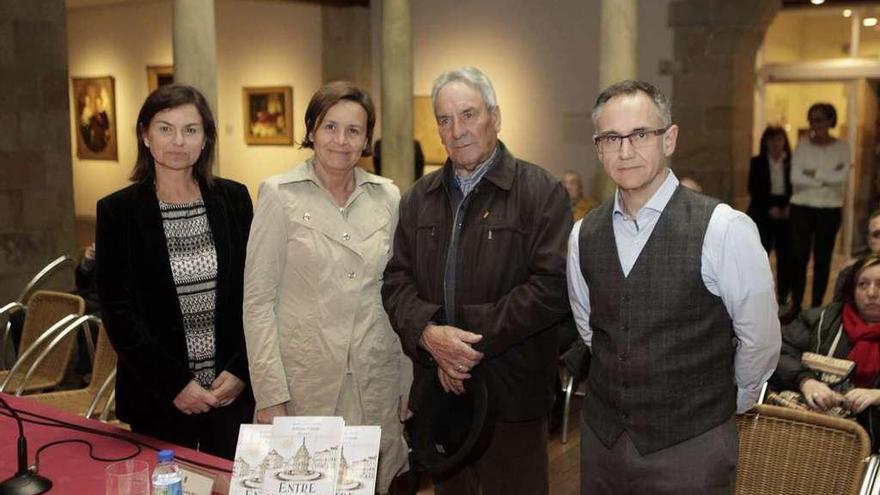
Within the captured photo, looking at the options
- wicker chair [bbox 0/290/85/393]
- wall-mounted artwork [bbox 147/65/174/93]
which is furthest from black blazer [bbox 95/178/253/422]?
wall-mounted artwork [bbox 147/65/174/93]

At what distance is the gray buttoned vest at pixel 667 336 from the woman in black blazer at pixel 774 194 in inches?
263

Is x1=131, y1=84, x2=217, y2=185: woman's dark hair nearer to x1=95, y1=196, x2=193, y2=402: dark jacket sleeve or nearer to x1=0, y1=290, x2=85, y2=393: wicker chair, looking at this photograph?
x1=95, y1=196, x2=193, y2=402: dark jacket sleeve

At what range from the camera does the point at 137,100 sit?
13094 mm

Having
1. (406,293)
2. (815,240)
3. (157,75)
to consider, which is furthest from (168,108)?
(157,75)

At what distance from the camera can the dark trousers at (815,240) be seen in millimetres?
8125

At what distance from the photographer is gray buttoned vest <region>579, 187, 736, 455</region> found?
2229mm

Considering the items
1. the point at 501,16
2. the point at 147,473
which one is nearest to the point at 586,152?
the point at 501,16

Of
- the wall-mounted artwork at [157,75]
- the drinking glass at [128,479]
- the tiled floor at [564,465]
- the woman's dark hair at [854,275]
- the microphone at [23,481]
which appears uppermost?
the wall-mounted artwork at [157,75]

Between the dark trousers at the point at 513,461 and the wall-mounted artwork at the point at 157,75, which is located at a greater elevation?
the wall-mounted artwork at the point at 157,75

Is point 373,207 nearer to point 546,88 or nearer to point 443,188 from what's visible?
point 443,188

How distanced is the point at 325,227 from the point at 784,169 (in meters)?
6.80

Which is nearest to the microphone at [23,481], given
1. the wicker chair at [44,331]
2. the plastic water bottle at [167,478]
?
the plastic water bottle at [167,478]

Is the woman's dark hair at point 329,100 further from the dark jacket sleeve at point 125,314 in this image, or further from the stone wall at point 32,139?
the stone wall at point 32,139

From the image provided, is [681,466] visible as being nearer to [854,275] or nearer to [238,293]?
[238,293]
